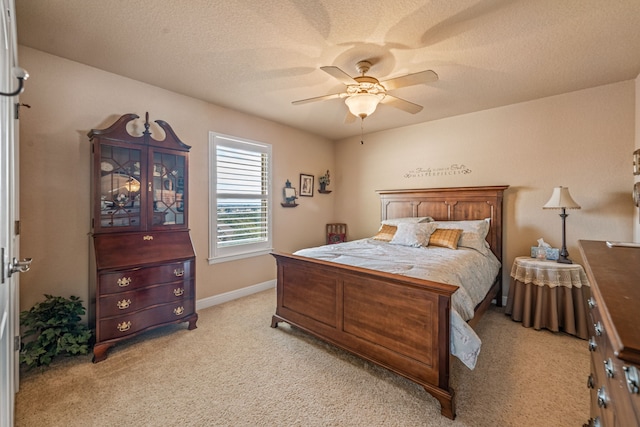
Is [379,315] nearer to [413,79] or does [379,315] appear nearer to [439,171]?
[413,79]

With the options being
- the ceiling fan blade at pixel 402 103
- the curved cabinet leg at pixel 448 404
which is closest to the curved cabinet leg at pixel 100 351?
the curved cabinet leg at pixel 448 404

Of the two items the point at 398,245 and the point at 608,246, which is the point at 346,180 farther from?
the point at 608,246

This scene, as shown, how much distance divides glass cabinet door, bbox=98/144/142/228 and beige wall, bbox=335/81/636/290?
3.61m

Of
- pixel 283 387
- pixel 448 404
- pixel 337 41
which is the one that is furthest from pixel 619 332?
pixel 337 41

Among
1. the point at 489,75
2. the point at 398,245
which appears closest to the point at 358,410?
the point at 398,245

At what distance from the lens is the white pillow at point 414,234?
331cm

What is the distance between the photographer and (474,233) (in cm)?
329

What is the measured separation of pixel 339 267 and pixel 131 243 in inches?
76.1

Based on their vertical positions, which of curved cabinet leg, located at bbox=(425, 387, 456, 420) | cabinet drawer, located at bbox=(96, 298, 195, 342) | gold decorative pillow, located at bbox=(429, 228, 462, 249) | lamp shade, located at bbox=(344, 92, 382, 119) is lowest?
curved cabinet leg, located at bbox=(425, 387, 456, 420)

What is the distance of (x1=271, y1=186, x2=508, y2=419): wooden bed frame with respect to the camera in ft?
5.73

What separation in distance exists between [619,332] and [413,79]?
75.1 inches

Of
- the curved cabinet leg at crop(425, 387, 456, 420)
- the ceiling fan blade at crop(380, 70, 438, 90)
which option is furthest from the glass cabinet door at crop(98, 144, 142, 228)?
the curved cabinet leg at crop(425, 387, 456, 420)

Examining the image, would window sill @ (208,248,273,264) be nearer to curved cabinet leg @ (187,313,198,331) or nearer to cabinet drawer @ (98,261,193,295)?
cabinet drawer @ (98,261,193,295)

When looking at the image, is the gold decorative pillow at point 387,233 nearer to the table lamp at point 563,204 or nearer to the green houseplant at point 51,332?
the table lamp at point 563,204
